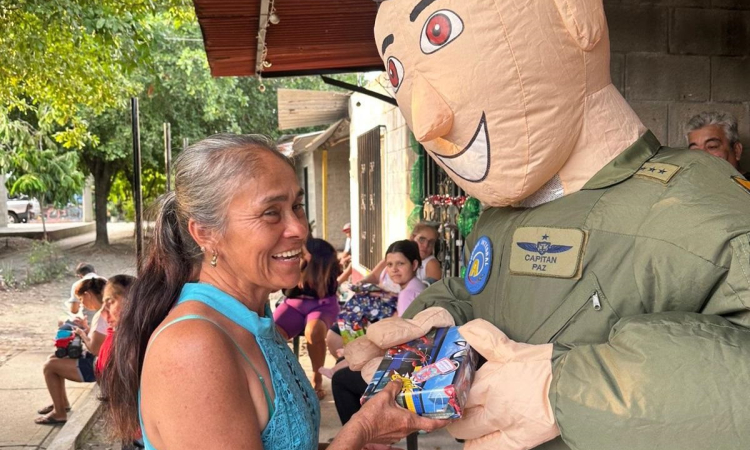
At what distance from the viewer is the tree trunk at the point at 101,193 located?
1928 cm

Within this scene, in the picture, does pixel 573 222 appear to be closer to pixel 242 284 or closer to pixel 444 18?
pixel 444 18

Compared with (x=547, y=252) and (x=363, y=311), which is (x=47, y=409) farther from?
(x=547, y=252)

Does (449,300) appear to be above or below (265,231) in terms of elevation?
below

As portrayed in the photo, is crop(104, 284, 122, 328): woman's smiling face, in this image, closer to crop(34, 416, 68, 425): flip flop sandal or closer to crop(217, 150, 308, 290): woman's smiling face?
crop(34, 416, 68, 425): flip flop sandal

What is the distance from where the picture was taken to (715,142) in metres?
3.46

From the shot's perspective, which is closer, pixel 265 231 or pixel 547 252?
pixel 265 231

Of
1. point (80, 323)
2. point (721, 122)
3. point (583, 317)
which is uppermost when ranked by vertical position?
point (721, 122)

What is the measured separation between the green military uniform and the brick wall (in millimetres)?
1905

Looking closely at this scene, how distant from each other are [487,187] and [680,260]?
619 mm

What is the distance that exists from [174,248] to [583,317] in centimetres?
113

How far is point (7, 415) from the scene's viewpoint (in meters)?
5.67

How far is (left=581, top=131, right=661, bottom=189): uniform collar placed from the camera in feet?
6.52

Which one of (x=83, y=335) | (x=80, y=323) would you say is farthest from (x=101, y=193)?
(x=83, y=335)

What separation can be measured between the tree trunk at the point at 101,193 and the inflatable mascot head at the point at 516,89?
18662 mm
